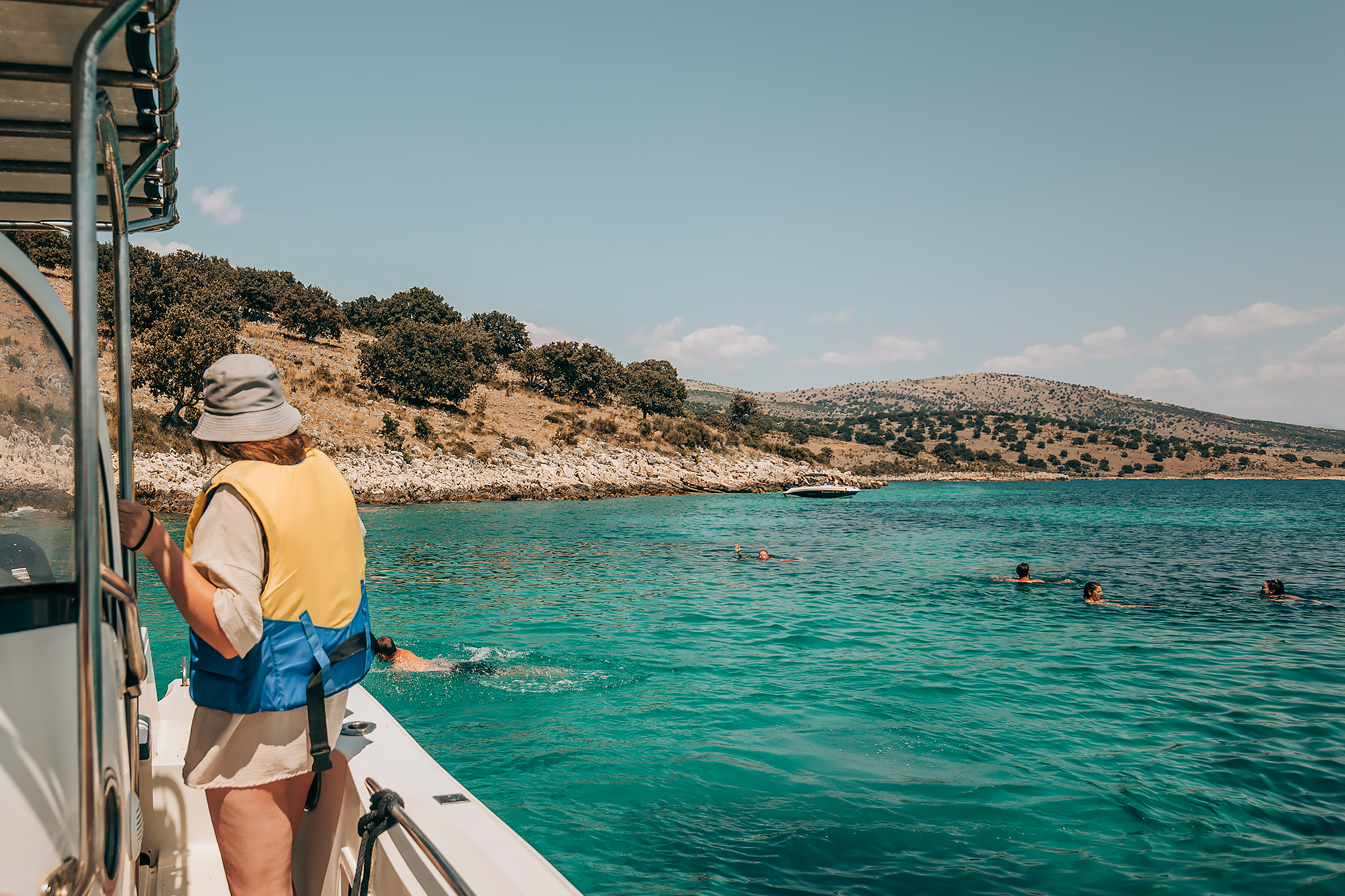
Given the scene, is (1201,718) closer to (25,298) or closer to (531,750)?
(531,750)

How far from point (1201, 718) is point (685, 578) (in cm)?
1147

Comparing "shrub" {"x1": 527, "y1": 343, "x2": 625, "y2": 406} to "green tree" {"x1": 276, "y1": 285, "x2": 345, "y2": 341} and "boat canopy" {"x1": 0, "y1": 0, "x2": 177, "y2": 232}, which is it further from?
"boat canopy" {"x1": 0, "y1": 0, "x2": 177, "y2": 232}

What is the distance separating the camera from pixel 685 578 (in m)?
18.8

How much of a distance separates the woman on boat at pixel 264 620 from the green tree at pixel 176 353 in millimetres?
34457

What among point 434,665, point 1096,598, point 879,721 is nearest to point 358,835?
point 879,721

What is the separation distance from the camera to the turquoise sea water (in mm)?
5598

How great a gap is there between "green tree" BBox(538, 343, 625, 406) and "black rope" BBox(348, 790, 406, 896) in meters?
63.6

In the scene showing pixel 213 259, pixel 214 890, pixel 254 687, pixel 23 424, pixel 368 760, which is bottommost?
pixel 214 890

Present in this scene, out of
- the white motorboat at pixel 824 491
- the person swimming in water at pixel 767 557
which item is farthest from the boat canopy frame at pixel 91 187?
the white motorboat at pixel 824 491

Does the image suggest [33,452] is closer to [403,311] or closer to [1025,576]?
[1025,576]

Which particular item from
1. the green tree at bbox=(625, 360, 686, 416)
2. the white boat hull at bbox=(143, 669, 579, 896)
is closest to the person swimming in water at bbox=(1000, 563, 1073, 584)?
the white boat hull at bbox=(143, 669, 579, 896)

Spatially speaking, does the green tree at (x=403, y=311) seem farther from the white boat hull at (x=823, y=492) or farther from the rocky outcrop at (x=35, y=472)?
the rocky outcrop at (x=35, y=472)

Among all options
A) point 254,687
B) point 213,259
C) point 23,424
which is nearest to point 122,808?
point 254,687

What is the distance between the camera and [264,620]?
224cm
